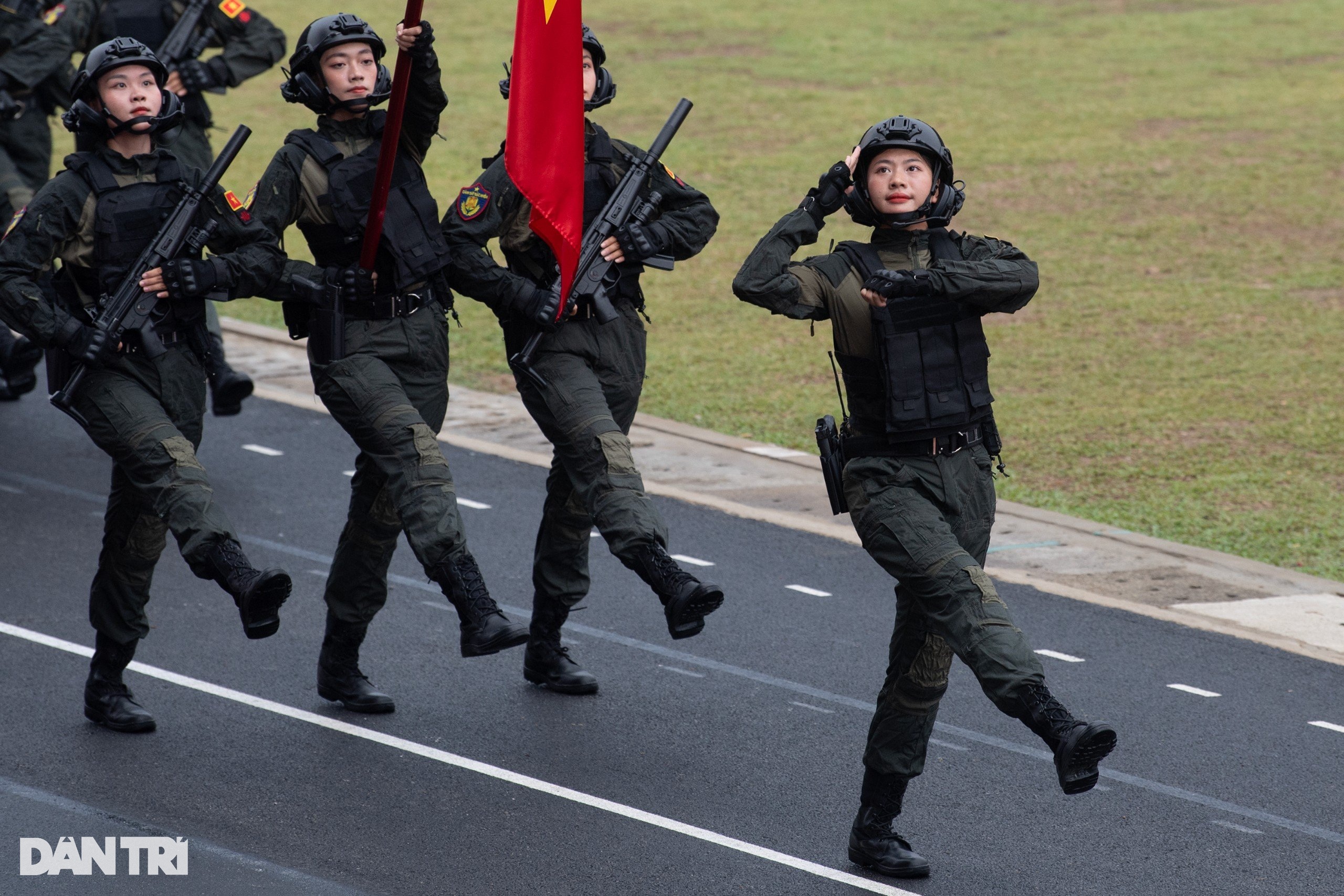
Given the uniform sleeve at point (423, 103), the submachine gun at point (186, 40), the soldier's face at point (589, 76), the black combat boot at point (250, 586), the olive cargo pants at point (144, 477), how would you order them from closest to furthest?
the black combat boot at point (250, 586)
the olive cargo pants at point (144, 477)
the uniform sleeve at point (423, 103)
the soldier's face at point (589, 76)
the submachine gun at point (186, 40)

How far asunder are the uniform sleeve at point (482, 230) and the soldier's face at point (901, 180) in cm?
156

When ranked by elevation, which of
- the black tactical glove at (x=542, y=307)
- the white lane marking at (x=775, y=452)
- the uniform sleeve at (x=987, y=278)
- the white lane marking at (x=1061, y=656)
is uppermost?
the uniform sleeve at (x=987, y=278)

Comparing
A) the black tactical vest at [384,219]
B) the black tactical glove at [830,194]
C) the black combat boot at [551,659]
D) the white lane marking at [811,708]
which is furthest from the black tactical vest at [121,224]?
the white lane marking at [811,708]

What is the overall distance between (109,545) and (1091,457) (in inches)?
245

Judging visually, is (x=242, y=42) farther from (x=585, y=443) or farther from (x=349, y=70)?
(x=585, y=443)

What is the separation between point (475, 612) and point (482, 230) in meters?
1.50

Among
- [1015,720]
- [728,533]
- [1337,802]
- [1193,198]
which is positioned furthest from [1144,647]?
[1193,198]

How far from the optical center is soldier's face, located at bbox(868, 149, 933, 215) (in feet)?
18.7

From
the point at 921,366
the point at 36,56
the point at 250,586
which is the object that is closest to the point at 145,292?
the point at 250,586

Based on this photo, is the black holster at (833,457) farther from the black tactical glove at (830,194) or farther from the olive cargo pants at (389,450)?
the olive cargo pants at (389,450)

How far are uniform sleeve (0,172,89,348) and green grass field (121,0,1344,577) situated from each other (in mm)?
5555

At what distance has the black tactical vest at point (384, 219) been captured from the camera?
6.73 meters

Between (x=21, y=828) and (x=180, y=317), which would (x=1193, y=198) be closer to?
(x=180, y=317)

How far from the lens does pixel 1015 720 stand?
23.4ft
